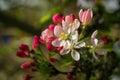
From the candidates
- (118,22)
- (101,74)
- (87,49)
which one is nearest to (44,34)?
(87,49)

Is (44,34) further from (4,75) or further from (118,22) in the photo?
(4,75)

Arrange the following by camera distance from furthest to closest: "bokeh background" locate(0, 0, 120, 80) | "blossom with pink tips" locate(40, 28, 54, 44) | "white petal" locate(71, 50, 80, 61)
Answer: "bokeh background" locate(0, 0, 120, 80) < "blossom with pink tips" locate(40, 28, 54, 44) < "white petal" locate(71, 50, 80, 61)

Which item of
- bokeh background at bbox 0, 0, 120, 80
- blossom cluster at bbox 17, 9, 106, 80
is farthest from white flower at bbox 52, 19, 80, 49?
bokeh background at bbox 0, 0, 120, 80

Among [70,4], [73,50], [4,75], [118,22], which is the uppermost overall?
Answer: [4,75]

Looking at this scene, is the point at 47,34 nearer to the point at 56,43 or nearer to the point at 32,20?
the point at 56,43

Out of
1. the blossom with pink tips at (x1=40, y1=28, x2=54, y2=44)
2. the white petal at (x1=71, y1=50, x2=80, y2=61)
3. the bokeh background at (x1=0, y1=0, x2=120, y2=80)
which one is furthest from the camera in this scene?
the bokeh background at (x1=0, y1=0, x2=120, y2=80)

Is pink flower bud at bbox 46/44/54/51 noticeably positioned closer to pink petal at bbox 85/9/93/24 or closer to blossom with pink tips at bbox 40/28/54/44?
blossom with pink tips at bbox 40/28/54/44

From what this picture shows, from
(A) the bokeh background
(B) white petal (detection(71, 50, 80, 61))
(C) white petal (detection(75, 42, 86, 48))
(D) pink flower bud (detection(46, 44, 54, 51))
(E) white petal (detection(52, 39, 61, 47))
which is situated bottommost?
(B) white petal (detection(71, 50, 80, 61))

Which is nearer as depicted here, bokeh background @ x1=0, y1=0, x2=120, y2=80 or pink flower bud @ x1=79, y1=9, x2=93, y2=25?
pink flower bud @ x1=79, y1=9, x2=93, y2=25

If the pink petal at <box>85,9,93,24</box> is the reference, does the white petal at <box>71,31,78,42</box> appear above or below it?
below

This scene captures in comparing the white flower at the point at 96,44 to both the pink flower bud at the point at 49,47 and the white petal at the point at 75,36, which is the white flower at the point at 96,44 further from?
the pink flower bud at the point at 49,47
